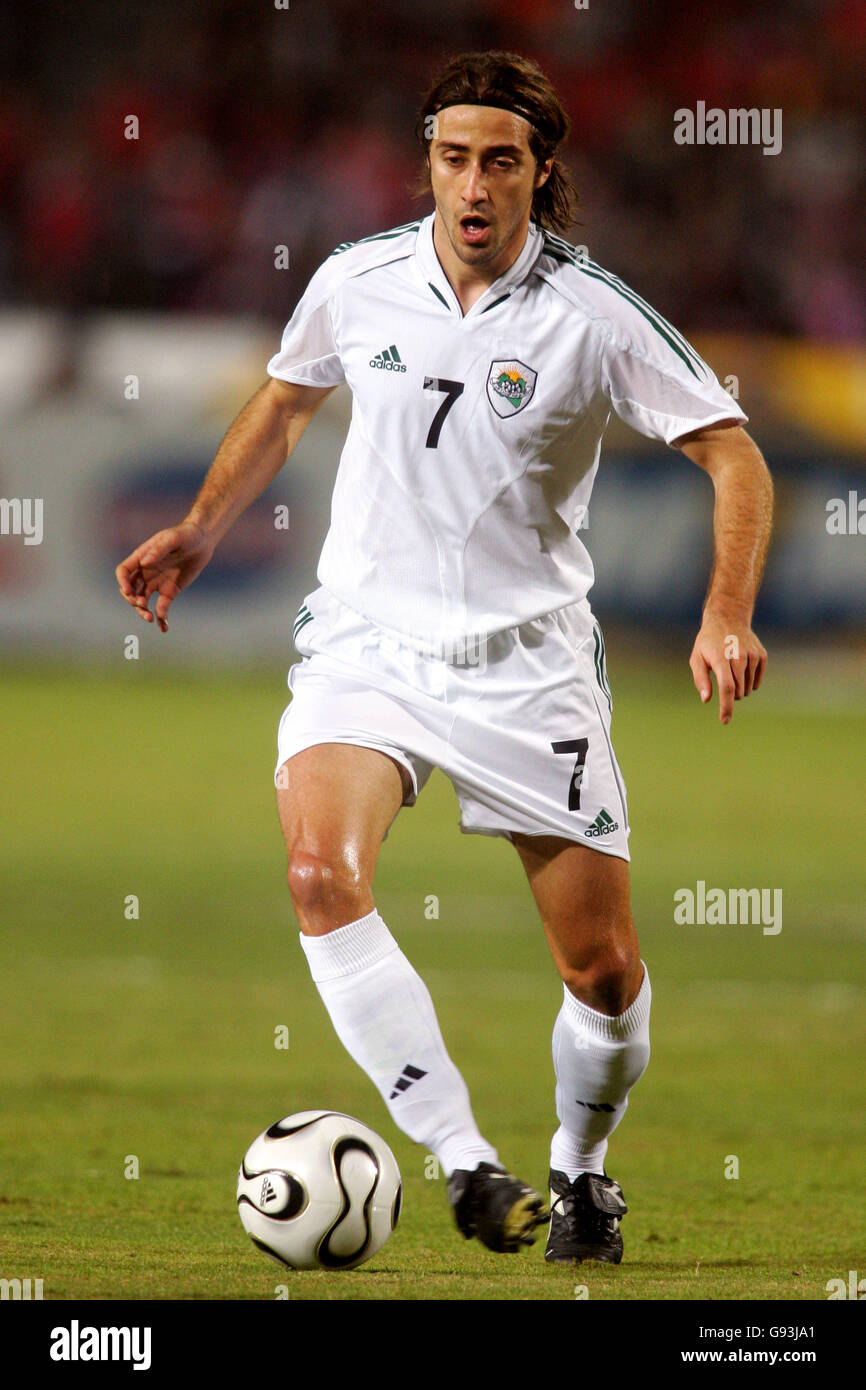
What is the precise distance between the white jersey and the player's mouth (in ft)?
0.47

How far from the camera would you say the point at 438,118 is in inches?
167

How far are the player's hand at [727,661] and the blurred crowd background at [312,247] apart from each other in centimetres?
1172

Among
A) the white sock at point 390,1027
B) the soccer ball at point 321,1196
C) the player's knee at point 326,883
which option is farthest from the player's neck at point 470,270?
the soccer ball at point 321,1196

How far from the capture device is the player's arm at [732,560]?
12.7 ft

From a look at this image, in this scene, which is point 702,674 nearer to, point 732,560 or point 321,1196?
point 732,560

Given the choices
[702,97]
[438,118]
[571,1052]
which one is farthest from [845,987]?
[702,97]

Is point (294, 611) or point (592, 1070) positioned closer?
point (592, 1070)

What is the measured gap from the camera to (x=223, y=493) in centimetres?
445

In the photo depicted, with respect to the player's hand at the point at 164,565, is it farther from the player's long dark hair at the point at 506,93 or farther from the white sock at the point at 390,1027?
the player's long dark hair at the point at 506,93

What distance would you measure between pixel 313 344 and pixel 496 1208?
2.03 meters

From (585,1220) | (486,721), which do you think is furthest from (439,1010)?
(486,721)

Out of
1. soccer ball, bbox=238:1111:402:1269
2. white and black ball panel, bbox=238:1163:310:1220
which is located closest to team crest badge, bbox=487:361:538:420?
soccer ball, bbox=238:1111:402:1269

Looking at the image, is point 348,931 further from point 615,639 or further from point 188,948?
point 615,639

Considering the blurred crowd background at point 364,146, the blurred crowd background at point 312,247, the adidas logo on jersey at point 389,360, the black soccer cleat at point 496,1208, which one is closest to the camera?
the black soccer cleat at point 496,1208
